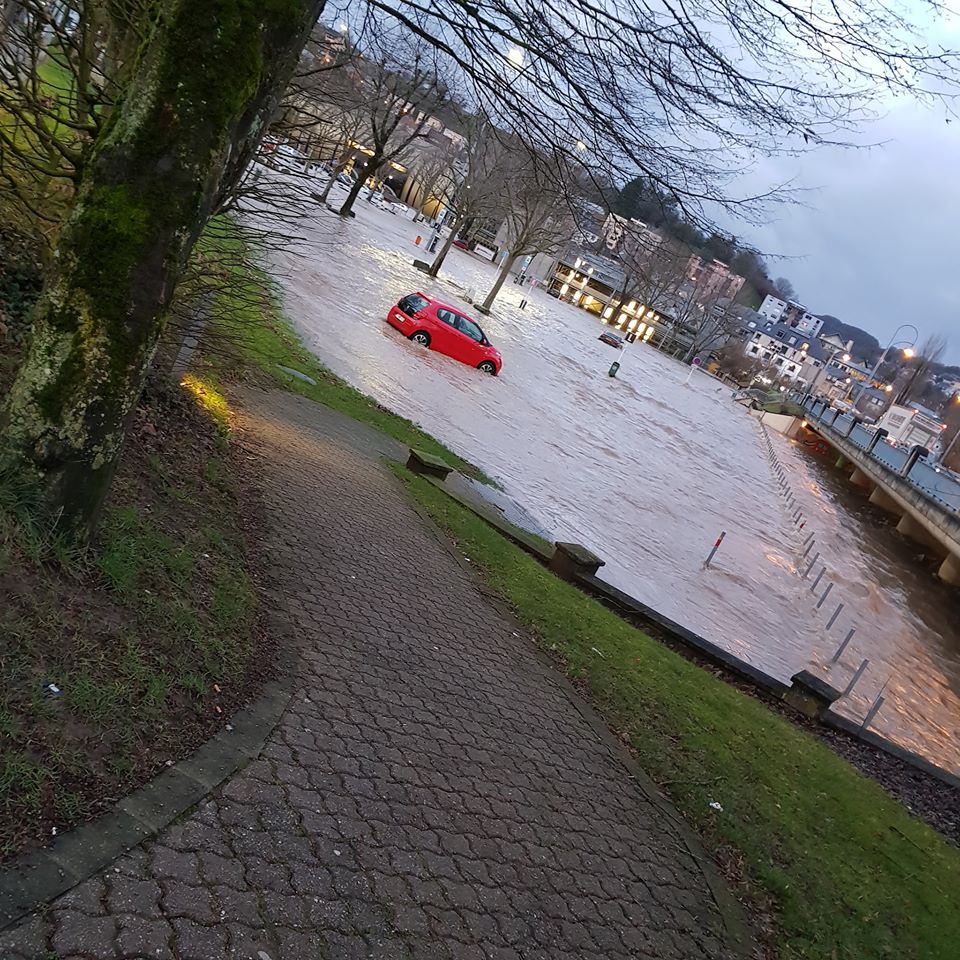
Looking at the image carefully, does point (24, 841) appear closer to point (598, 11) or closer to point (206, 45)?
point (206, 45)

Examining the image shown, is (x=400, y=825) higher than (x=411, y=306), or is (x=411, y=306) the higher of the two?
(x=411, y=306)

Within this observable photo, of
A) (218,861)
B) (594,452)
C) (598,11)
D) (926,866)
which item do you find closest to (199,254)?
(598,11)

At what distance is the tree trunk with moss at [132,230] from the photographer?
154 inches

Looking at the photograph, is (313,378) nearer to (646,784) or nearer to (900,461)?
(646,784)

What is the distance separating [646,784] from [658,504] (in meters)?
16.4

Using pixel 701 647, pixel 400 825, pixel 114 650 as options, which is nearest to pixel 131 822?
pixel 114 650

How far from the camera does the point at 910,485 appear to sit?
4109 cm

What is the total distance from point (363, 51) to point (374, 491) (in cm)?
546

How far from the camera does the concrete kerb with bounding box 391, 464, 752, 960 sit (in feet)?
18.2

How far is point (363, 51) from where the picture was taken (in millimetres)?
7191

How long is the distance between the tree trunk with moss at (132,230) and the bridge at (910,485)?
119 ft

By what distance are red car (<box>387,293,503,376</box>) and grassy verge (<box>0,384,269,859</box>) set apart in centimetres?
2048

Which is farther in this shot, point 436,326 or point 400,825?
point 436,326

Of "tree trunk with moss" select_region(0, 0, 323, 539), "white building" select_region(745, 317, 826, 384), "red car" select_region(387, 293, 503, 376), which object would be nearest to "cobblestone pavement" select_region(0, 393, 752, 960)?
"tree trunk with moss" select_region(0, 0, 323, 539)
